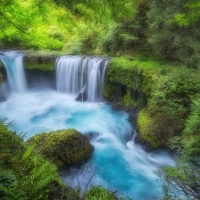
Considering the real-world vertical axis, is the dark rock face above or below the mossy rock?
below

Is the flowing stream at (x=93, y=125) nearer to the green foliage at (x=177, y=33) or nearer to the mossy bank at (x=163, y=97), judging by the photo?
the mossy bank at (x=163, y=97)

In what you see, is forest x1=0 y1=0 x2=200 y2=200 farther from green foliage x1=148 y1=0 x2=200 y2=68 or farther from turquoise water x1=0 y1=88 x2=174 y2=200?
turquoise water x1=0 y1=88 x2=174 y2=200

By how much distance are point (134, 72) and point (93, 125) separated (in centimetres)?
393

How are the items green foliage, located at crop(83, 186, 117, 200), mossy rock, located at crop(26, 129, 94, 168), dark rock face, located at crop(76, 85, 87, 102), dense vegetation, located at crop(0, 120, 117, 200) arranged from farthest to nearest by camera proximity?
dark rock face, located at crop(76, 85, 87, 102) → mossy rock, located at crop(26, 129, 94, 168) → green foliage, located at crop(83, 186, 117, 200) → dense vegetation, located at crop(0, 120, 117, 200)

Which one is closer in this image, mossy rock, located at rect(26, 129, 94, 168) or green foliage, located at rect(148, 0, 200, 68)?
mossy rock, located at rect(26, 129, 94, 168)

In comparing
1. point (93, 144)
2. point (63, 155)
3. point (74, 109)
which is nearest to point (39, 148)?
point (63, 155)

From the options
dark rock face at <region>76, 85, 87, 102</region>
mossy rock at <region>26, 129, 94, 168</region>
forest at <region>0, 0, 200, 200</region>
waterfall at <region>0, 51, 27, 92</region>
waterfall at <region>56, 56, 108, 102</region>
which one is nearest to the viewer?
forest at <region>0, 0, 200, 200</region>

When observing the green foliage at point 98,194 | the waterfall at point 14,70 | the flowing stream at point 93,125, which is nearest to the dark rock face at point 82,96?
the flowing stream at point 93,125

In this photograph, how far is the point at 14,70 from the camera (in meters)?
15.2

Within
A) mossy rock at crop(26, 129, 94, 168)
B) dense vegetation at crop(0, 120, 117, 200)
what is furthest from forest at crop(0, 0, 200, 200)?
mossy rock at crop(26, 129, 94, 168)

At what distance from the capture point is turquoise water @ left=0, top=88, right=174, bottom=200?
6.88 metres

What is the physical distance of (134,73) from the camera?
1153 cm

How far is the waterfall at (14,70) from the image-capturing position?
49.3 ft

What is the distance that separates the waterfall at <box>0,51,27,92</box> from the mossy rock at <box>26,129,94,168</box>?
375 inches
